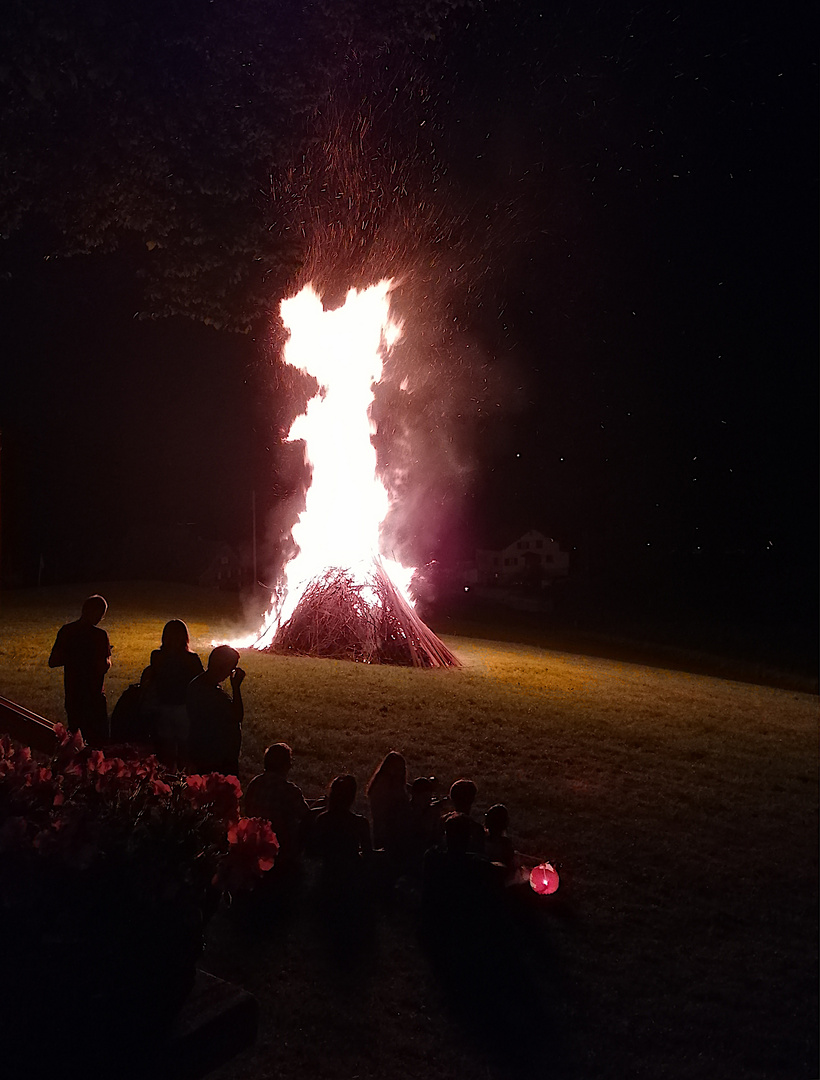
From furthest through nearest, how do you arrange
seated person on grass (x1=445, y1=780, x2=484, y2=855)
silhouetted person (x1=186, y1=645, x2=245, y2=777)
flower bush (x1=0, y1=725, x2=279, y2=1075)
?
silhouetted person (x1=186, y1=645, x2=245, y2=777), seated person on grass (x1=445, y1=780, x2=484, y2=855), flower bush (x1=0, y1=725, x2=279, y2=1075)

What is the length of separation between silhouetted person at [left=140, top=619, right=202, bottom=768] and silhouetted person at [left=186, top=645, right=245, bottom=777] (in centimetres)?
22

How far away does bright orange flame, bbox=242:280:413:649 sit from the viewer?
17.2 metres

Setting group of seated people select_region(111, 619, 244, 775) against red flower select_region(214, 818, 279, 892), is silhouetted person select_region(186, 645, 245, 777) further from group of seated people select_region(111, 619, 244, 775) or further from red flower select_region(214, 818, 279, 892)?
red flower select_region(214, 818, 279, 892)

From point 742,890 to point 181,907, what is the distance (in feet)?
18.3

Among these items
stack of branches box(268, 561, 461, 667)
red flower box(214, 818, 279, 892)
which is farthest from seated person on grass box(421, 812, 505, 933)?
stack of branches box(268, 561, 461, 667)

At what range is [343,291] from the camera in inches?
677

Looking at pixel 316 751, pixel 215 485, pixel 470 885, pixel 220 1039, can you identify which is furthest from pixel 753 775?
pixel 215 485

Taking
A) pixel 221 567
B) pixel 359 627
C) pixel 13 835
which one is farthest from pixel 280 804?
pixel 221 567

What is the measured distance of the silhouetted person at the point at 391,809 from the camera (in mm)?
6383

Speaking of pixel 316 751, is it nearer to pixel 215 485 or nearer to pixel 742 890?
pixel 742 890

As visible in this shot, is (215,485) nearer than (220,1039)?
No

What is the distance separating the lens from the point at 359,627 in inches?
658

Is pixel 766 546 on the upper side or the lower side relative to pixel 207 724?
upper

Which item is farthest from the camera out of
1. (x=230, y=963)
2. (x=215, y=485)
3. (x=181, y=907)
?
(x=215, y=485)
